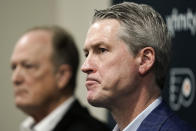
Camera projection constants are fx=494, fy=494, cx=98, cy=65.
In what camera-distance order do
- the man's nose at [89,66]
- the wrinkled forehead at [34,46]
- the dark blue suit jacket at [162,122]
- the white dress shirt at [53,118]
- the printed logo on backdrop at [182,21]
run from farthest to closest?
1. the wrinkled forehead at [34,46]
2. the white dress shirt at [53,118]
3. the printed logo on backdrop at [182,21]
4. the man's nose at [89,66]
5. the dark blue suit jacket at [162,122]

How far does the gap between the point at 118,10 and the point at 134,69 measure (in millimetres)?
230

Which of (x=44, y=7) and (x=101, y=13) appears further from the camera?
(x=44, y=7)

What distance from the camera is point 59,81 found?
2994mm

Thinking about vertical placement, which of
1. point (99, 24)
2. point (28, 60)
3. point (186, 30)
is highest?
point (99, 24)

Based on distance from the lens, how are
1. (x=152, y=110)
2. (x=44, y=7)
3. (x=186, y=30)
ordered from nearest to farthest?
(x=152, y=110) → (x=186, y=30) → (x=44, y=7)

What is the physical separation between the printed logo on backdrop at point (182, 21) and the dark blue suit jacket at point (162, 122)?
2.43 feet

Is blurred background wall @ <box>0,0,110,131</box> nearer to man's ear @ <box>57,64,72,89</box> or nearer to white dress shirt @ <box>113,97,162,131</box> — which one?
man's ear @ <box>57,64,72,89</box>

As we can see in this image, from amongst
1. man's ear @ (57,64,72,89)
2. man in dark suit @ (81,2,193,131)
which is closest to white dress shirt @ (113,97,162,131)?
man in dark suit @ (81,2,193,131)

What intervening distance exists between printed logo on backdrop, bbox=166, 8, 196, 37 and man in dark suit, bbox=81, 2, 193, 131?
23.9 inches

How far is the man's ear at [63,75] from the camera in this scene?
2.99 metres

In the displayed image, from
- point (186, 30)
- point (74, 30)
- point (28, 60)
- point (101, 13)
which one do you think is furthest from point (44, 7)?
point (101, 13)

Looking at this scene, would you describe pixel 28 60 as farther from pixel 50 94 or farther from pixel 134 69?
pixel 134 69

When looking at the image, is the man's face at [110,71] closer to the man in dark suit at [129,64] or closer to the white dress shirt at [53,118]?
the man in dark suit at [129,64]

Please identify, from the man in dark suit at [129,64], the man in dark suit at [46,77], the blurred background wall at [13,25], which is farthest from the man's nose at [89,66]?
the blurred background wall at [13,25]
